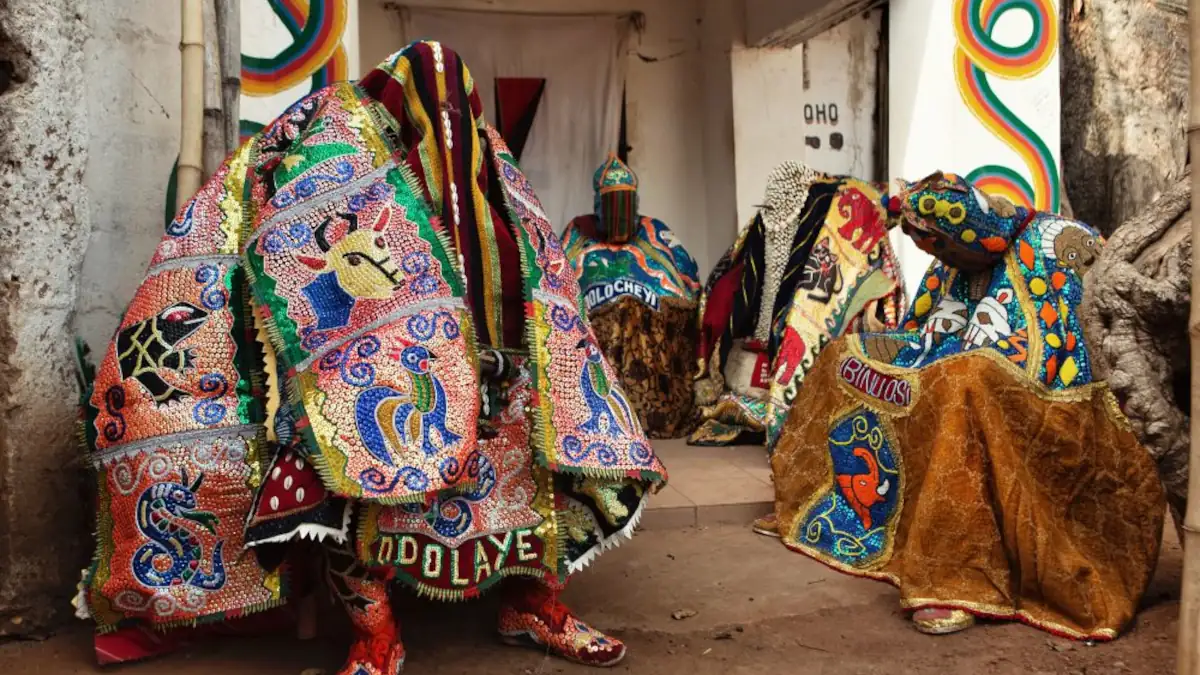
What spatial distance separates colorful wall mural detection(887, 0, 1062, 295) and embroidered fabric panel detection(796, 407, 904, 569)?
2.64 metres

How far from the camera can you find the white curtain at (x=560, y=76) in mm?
7488

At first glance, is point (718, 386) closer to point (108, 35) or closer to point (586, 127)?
point (586, 127)

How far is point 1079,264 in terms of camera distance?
3266mm

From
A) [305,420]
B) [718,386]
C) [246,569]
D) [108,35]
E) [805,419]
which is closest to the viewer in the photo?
[305,420]

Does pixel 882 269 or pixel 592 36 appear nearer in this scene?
pixel 882 269

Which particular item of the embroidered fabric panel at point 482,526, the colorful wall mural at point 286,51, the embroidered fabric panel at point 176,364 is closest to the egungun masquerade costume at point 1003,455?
the embroidered fabric panel at point 482,526

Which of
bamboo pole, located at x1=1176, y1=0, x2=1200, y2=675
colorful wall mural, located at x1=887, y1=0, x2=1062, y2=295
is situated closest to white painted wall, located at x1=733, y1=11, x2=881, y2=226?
colorful wall mural, located at x1=887, y1=0, x2=1062, y2=295

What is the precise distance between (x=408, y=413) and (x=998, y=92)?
4929mm

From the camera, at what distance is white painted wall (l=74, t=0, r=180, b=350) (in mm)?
2928

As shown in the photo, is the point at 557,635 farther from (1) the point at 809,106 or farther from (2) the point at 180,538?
(1) the point at 809,106

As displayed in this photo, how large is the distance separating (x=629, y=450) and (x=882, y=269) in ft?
10.1

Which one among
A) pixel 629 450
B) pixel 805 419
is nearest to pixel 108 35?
pixel 629 450

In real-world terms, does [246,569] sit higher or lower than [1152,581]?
higher

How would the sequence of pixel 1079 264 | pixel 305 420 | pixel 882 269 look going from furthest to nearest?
pixel 882 269, pixel 1079 264, pixel 305 420
